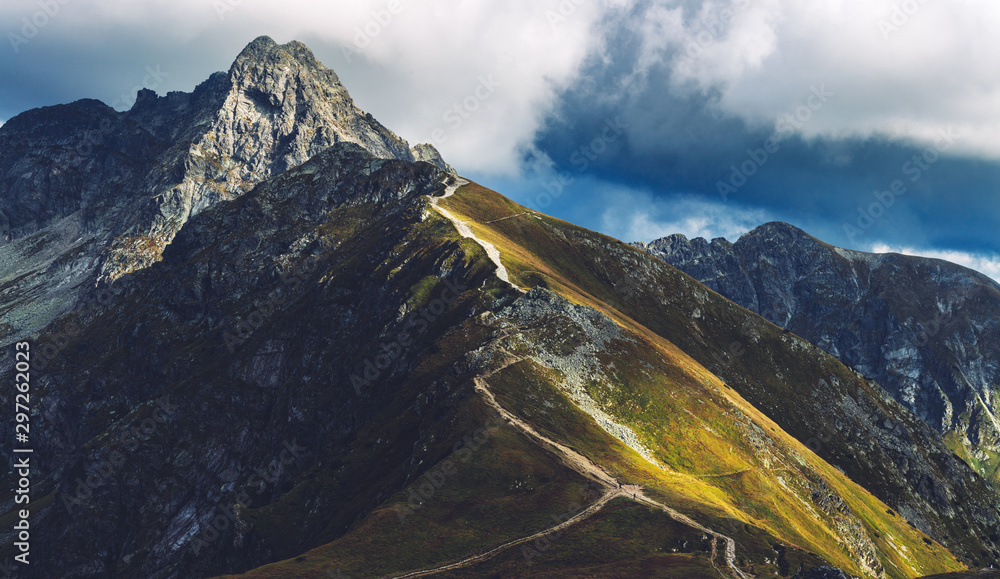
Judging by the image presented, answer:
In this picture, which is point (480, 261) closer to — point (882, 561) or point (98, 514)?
point (882, 561)

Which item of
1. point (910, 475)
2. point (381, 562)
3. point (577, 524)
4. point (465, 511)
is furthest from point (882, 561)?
point (381, 562)

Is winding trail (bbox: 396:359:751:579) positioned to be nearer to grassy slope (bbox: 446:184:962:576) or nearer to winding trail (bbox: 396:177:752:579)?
winding trail (bbox: 396:177:752:579)

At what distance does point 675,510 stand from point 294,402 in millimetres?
129623

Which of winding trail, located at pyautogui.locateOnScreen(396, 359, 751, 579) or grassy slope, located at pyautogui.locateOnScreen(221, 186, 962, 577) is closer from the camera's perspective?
grassy slope, located at pyautogui.locateOnScreen(221, 186, 962, 577)

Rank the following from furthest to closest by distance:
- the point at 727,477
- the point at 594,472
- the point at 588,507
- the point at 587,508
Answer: the point at 727,477, the point at 594,472, the point at 588,507, the point at 587,508

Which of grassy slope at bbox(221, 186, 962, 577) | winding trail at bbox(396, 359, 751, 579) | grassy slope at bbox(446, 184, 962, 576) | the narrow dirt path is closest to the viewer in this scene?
the narrow dirt path

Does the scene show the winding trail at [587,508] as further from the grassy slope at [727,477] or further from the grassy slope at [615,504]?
the grassy slope at [727,477]

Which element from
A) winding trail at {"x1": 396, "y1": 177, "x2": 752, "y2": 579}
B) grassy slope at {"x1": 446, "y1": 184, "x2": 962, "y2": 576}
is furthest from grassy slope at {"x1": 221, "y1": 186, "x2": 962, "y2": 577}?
winding trail at {"x1": 396, "y1": 177, "x2": 752, "y2": 579}

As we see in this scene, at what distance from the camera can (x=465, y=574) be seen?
82000 mm

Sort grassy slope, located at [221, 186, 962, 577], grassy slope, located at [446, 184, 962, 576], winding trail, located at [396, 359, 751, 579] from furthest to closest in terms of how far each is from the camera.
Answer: grassy slope, located at [446, 184, 962, 576] → winding trail, located at [396, 359, 751, 579] → grassy slope, located at [221, 186, 962, 577]

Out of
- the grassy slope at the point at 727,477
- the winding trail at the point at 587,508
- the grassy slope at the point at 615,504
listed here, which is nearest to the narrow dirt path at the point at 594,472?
the winding trail at the point at 587,508

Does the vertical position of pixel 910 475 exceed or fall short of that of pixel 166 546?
it exceeds it

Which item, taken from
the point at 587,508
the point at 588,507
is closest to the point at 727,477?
the point at 588,507

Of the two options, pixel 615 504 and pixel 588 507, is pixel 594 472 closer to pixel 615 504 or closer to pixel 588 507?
pixel 615 504
